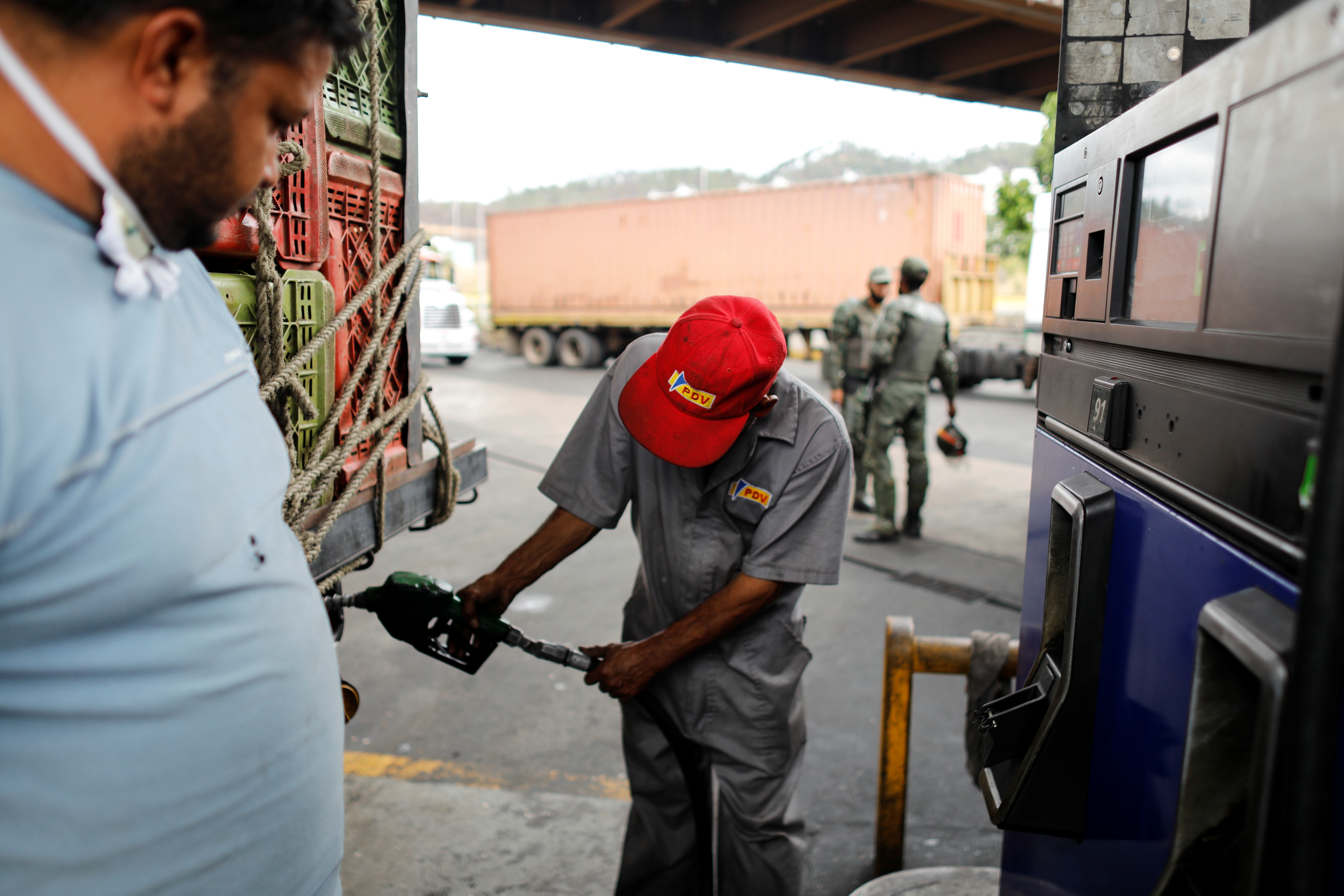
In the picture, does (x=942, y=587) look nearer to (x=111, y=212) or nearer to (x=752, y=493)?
(x=752, y=493)

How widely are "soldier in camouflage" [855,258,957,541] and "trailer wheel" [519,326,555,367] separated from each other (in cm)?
1375

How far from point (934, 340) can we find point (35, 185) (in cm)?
566

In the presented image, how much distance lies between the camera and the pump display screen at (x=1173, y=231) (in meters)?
1.10

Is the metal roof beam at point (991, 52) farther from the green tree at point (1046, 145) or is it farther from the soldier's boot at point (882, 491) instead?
the soldier's boot at point (882, 491)

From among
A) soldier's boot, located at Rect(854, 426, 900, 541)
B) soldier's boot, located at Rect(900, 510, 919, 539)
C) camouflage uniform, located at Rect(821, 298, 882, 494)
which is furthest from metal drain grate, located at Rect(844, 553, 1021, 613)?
camouflage uniform, located at Rect(821, 298, 882, 494)

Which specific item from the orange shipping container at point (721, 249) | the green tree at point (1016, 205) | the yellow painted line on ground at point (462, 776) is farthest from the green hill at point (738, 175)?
the yellow painted line on ground at point (462, 776)

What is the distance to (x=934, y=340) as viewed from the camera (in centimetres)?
590

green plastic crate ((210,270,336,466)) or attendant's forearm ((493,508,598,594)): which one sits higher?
green plastic crate ((210,270,336,466))

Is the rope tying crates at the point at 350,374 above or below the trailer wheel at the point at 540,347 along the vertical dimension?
above

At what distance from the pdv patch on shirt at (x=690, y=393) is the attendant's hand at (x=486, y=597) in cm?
63

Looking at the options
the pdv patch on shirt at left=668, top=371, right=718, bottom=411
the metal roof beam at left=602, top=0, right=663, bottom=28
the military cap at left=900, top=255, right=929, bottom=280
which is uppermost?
the metal roof beam at left=602, top=0, right=663, bottom=28

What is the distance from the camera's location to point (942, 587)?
503 cm

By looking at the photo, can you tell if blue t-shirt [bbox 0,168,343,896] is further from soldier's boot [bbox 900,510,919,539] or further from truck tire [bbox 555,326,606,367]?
truck tire [bbox 555,326,606,367]

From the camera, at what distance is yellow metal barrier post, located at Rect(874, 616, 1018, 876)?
2.41 meters
